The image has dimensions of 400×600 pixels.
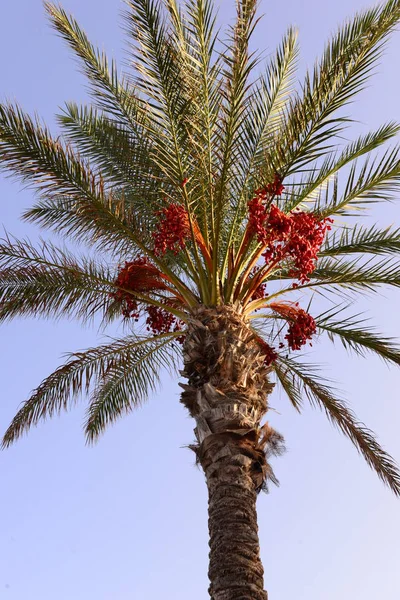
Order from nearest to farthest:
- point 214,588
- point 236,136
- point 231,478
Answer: point 214,588
point 231,478
point 236,136

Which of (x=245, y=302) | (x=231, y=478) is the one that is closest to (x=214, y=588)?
(x=231, y=478)

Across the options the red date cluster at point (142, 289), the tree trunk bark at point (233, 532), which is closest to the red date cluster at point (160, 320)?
the red date cluster at point (142, 289)

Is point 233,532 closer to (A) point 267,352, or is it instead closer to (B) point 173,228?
(A) point 267,352

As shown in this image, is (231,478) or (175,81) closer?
(231,478)

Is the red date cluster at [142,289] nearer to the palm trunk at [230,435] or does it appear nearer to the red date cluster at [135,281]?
the red date cluster at [135,281]

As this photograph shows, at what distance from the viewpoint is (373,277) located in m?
10.1

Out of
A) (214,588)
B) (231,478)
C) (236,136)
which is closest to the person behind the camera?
(214,588)

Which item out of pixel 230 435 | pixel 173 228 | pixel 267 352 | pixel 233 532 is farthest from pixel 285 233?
pixel 233 532

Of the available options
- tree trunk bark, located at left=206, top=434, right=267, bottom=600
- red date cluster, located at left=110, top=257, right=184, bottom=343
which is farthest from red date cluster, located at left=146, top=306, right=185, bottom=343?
tree trunk bark, located at left=206, top=434, right=267, bottom=600

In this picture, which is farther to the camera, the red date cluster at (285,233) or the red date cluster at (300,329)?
the red date cluster at (300,329)

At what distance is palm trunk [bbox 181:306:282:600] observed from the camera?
745 centimetres

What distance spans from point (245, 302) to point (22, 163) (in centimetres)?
318

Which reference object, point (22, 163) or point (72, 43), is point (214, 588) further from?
Result: point (72, 43)

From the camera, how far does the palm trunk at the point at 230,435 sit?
24.4 feet
